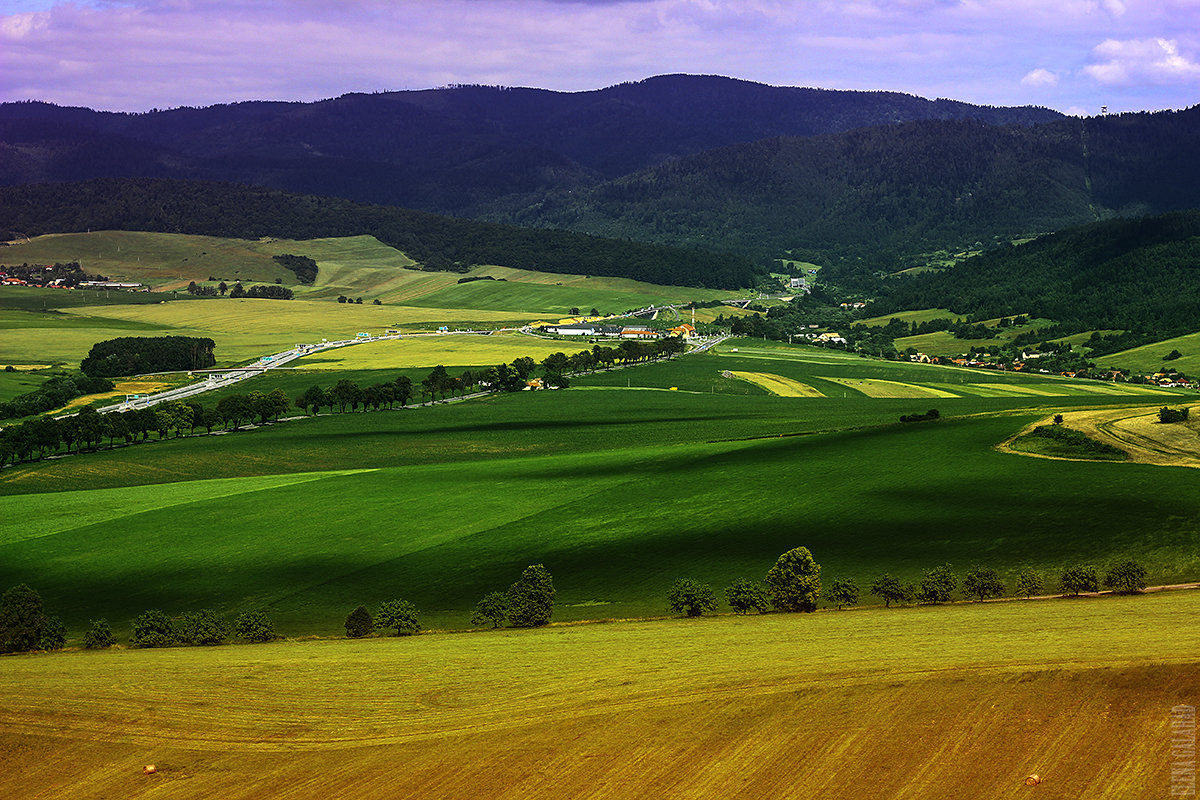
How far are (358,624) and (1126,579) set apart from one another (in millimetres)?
44715

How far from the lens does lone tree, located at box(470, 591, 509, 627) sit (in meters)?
62.0

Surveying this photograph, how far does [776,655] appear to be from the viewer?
47000 mm

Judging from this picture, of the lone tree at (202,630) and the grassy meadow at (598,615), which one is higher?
the grassy meadow at (598,615)

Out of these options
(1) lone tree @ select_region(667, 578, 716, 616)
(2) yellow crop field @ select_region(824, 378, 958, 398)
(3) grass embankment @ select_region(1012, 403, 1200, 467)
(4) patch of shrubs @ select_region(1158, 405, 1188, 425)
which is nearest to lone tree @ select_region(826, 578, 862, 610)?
(1) lone tree @ select_region(667, 578, 716, 616)

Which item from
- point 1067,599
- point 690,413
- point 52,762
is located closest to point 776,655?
point 1067,599

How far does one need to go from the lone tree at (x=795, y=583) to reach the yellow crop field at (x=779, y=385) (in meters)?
109

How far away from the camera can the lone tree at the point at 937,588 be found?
63.1 m

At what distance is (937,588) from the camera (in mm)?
63156

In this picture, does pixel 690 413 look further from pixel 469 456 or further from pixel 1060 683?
pixel 1060 683

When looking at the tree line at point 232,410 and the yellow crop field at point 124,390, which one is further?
the yellow crop field at point 124,390

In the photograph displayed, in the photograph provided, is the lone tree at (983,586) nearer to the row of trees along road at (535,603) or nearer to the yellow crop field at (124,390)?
the row of trees along road at (535,603)

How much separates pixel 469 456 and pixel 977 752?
282ft

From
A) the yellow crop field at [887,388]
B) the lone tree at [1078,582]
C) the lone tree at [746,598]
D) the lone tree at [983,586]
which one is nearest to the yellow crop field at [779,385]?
the yellow crop field at [887,388]

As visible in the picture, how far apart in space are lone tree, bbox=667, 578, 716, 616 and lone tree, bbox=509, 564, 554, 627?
7357 millimetres
